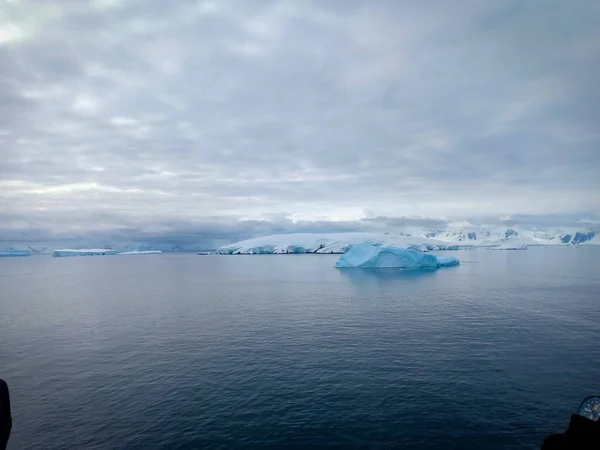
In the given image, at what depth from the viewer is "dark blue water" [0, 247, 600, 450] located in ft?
54.7

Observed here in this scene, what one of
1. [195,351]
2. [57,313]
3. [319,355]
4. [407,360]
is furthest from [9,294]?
[407,360]

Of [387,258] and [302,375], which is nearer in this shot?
[302,375]

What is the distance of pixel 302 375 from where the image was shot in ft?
75.4

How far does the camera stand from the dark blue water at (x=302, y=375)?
656 inches

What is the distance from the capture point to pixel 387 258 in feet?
324

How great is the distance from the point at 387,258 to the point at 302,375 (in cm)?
7930

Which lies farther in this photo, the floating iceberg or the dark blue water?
the floating iceberg

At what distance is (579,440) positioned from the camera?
10.5 metres

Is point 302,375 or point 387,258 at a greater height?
point 387,258

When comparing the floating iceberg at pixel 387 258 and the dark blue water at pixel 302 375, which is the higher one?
the floating iceberg at pixel 387 258

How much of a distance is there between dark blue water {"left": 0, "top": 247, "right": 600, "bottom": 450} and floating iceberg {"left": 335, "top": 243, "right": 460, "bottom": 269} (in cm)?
4835

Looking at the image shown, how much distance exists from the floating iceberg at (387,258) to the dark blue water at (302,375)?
4835 centimetres

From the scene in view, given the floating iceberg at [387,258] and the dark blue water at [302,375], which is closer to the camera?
the dark blue water at [302,375]

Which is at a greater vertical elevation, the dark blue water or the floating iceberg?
the floating iceberg
